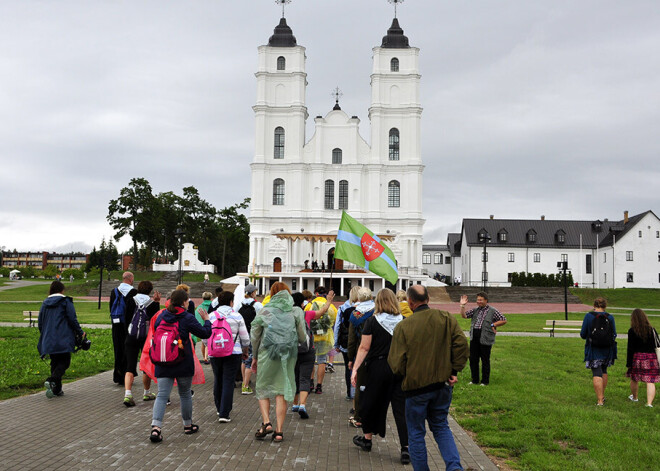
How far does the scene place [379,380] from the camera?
7.37 metres

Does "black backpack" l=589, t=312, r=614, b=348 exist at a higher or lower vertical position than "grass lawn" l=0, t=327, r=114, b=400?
higher

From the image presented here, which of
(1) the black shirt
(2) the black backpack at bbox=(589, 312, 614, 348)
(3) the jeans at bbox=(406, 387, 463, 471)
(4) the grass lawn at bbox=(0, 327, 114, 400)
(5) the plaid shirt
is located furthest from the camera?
(5) the plaid shirt

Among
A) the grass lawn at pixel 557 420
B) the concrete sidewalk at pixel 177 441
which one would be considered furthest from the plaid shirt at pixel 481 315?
the concrete sidewalk at pixel 177 441

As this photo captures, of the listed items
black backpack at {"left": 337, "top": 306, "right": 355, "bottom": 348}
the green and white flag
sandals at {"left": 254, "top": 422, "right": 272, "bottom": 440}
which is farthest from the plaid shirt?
sandals at {"left": 254, "top": 422, "right": 272, "bottom": 440}

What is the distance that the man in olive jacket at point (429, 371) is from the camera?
598 centimetres

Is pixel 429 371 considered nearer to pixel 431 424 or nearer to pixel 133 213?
pixel 431 424

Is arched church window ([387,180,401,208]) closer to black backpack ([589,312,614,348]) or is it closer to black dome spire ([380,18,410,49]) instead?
black dome spire ([380,18,410,49])

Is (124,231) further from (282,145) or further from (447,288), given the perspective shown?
(447,288)

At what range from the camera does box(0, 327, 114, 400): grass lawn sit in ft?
37.1

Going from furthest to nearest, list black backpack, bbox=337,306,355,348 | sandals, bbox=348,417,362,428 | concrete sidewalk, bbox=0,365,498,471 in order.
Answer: black backpack, bbox=337,306,355,348
sandals, bbox=348,417,362,428
concrete sidewalk, bbox=0,365,498,471

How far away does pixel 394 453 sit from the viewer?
291 inches

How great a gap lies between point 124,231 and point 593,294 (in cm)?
5618

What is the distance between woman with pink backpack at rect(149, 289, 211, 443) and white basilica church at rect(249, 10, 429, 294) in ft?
175

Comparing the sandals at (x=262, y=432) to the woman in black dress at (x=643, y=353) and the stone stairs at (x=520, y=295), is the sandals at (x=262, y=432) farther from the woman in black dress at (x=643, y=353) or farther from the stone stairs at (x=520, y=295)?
the stone stairs at (x=520, y=295)
